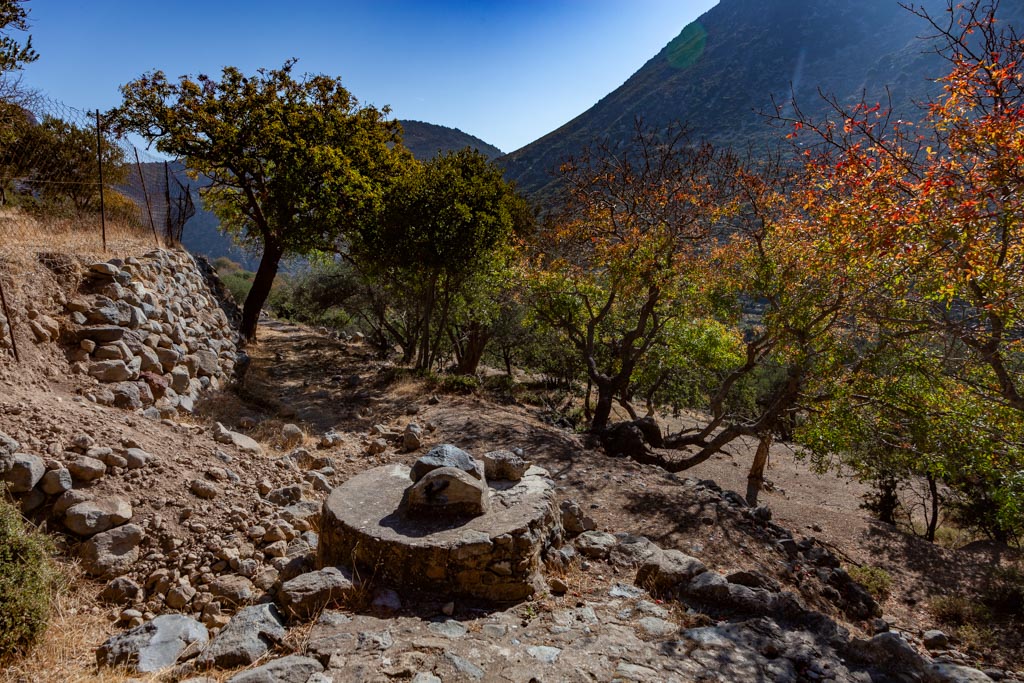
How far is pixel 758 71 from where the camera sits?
6675 centimetres

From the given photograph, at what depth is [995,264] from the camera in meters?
5.02

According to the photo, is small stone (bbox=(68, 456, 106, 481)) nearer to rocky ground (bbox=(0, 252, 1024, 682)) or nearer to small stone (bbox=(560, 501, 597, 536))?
rocky ground (bbox=(0, 252, 1024, 682))

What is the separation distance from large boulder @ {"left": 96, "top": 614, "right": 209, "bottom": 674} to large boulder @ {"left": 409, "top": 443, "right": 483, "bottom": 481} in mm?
1914

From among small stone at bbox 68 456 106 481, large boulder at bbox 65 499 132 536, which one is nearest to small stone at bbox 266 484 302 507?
large boulder at bbox 65 499 132 536

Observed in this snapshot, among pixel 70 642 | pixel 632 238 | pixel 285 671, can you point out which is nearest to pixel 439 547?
pixel 285 671

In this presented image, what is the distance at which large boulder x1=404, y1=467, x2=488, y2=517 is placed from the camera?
14.2 feet

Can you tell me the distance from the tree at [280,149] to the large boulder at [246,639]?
11.5m

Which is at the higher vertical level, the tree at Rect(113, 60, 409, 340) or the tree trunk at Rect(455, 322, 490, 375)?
the tree at Rect(113, 60, 409, 340)

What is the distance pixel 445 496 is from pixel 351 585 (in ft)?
3.17

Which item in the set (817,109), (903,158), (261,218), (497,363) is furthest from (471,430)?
(817,109)

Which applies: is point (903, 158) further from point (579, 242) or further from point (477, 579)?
point (579, 242)

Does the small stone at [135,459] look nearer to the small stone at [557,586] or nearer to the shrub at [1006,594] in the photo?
the small stone at [557,586]

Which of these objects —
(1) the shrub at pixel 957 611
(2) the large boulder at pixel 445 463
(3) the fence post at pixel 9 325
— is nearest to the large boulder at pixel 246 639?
(2) the large boulder at pixel 445 463

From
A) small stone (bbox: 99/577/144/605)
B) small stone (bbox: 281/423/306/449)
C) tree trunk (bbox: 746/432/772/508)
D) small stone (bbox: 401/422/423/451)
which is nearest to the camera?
small stone (bbox: 99/577/144/605)
